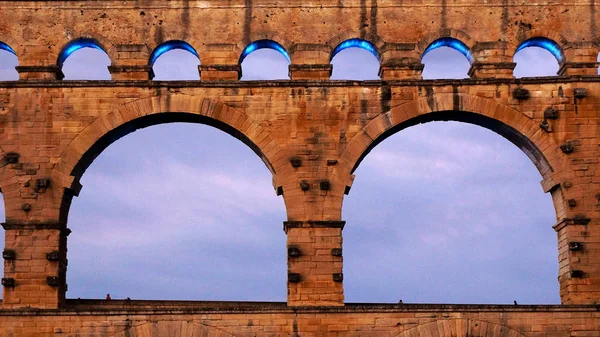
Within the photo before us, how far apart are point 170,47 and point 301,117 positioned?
3.77 m

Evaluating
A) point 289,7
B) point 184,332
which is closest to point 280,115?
point 289,7

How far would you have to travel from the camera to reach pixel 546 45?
2998 centimetres

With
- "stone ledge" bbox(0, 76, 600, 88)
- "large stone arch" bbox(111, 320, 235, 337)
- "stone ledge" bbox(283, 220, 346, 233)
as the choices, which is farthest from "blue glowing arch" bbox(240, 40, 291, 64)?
"large stone arch" bbox(111, 320, 235, 337)

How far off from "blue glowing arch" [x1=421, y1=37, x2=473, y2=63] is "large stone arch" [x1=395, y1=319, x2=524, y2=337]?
6.49 m

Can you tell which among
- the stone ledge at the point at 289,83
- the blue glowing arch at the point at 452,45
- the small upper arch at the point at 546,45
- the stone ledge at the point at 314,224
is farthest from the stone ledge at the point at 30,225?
the small upper arch at the point at 546,45

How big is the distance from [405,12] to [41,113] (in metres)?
9.00

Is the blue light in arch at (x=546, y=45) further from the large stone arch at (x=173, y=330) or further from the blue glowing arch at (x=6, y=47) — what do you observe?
the blue glowing arch at (x=6, y=47)

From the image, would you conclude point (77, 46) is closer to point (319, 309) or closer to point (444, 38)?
point (319, 309)

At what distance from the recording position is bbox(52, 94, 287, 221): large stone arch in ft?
94.3

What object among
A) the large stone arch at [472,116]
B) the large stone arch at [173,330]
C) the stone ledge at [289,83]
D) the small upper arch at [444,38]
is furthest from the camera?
the small upper arch at [444,38]

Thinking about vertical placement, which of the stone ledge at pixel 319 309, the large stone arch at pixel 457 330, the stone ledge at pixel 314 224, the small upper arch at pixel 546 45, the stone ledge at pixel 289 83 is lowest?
the large stone arch at pixel 457 330

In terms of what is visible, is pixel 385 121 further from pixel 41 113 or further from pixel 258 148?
pixel 41 113

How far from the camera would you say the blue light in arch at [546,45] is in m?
29.7

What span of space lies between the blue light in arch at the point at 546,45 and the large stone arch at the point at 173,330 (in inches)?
392
